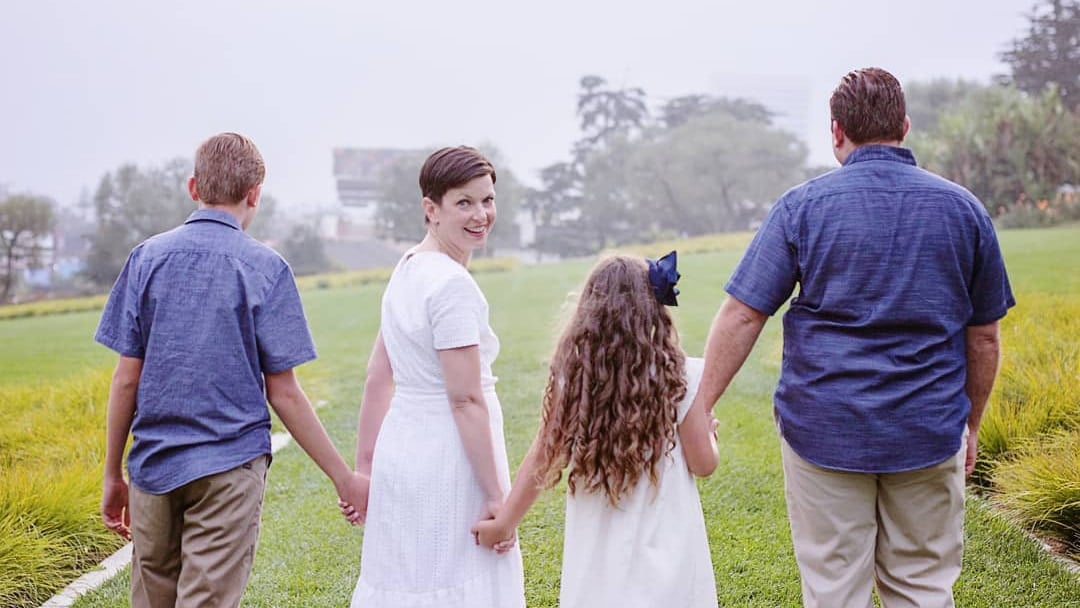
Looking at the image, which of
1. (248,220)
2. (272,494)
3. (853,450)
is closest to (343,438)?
(272,494)

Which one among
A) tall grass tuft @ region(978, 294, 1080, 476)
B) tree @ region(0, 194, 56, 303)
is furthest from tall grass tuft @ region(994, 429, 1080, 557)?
tree @ region(0, 194, 56, 303)

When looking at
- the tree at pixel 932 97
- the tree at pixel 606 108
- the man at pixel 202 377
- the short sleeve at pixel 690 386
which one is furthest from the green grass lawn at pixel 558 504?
the tree at pixel 606 108

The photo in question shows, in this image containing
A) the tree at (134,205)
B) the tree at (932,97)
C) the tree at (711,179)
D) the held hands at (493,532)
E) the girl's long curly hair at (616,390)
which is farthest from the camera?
the tree at (711,179)

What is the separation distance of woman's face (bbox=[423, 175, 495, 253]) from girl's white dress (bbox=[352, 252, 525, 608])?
2.4 inches

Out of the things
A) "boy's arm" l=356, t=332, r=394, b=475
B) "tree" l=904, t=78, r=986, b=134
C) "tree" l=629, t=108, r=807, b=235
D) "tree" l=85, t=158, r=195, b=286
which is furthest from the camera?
"tree" l=629, t=108, r=807, b=235

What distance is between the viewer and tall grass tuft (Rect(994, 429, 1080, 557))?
11.2ft

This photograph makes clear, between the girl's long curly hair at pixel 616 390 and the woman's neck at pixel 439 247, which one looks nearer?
the girl's long curly hair at pixel 616 390

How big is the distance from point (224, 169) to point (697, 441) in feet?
3.99

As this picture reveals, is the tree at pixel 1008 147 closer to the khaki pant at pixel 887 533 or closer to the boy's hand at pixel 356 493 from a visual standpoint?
the khaki pant at pixel 887 533

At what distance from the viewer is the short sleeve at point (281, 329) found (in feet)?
6.59

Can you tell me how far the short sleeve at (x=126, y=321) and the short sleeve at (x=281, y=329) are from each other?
0.26 metres

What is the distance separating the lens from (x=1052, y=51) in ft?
32.2

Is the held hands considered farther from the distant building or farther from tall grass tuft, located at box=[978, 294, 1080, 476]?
the distant building

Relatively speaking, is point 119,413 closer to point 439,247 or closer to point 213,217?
point 213,217
